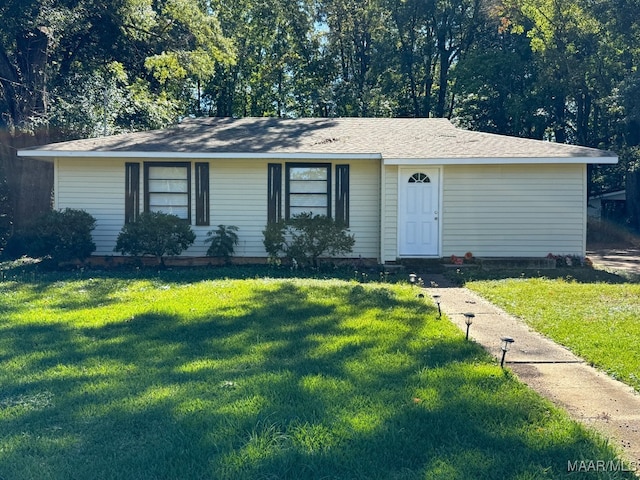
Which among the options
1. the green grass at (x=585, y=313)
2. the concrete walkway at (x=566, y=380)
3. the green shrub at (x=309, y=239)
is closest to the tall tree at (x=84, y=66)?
the green shrub at (x=309, y=239)

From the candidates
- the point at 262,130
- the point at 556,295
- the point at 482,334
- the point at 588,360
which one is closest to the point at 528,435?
the point at 588,360

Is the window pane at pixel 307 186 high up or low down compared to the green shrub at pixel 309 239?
up

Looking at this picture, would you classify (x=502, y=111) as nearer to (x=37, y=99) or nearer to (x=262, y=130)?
(x=262, y=130)

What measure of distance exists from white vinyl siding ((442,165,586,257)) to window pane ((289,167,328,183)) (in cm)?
275

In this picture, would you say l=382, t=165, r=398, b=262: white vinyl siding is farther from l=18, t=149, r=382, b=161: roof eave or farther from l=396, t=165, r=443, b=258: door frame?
l=18, t=149, r=382, b=161: roof eave

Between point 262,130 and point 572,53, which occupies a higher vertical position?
point 572,53

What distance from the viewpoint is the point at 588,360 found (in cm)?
570

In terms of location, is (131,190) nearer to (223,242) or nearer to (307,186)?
(223,242)

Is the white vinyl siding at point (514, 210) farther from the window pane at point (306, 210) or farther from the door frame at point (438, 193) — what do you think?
the window pane at point (306, 210)

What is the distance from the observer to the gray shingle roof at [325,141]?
493 inches

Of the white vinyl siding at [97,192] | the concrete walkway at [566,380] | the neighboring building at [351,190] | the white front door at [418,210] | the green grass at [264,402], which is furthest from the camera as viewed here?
the white vinyl siding at [97,192]

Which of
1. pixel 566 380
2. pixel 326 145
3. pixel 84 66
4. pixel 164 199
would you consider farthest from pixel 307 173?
pixel 84 66

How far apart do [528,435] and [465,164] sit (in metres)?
9.33

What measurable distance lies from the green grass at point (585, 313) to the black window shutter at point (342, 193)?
372 centimetres
